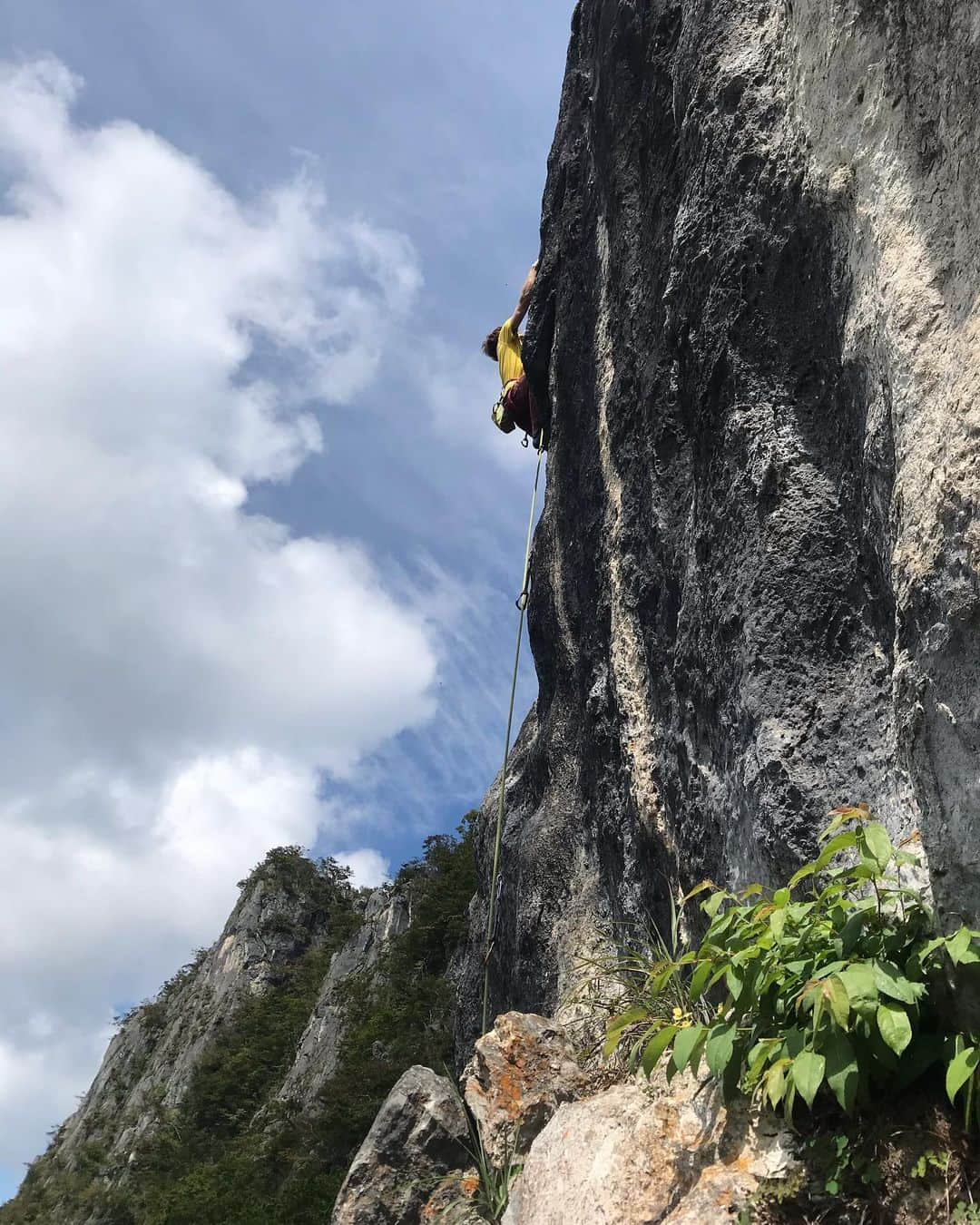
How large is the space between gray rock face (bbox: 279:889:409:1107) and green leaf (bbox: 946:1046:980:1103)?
51.7 ft

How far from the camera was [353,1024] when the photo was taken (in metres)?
17.8

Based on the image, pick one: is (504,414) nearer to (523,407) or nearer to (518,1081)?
(523,407)

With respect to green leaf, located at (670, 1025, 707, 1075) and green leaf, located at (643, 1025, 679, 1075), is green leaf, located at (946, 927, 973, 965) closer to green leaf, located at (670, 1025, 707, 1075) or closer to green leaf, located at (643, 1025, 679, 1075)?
green leaf, located at (670, 1025, 707, 1075)

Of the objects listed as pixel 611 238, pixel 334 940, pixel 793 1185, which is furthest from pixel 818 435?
pixel 334 940

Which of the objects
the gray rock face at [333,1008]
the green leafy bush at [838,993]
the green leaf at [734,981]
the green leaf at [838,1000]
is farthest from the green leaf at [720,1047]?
the gray rock face at [333,1008]

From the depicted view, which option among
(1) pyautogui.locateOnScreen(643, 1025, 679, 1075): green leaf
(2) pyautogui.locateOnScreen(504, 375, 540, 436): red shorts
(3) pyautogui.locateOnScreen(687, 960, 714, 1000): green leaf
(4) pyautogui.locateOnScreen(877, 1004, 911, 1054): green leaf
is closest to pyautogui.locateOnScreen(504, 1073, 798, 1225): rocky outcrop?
(1) pyautogui.locateOnScreen(643, 1025, 679, 1075): green leaf

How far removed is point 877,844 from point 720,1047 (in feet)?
2.94

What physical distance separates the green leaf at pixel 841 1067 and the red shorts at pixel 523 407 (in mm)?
9088

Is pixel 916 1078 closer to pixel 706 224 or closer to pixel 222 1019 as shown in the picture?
pixel 706 224

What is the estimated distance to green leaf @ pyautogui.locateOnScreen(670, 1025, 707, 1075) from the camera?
3.61 metres

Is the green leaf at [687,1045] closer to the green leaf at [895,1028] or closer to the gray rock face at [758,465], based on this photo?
the green leaf at [895,1028]

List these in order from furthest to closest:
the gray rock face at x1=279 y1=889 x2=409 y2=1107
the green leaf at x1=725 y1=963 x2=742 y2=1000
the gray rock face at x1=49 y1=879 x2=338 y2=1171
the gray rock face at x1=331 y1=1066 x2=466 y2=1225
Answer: the gray rock face at x1=49 y1=879 x2=338 y2=1171 < the gray rock face at x1=279 y1=889 x2=409 y2=1107 < the gray rock face at x1=331 y1=1066 x2=466 y2=1225 < the green leaf at x1=725 y1=963 x2=742 y2=1000

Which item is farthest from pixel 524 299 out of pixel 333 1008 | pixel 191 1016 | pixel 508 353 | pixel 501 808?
pixel 191 1016

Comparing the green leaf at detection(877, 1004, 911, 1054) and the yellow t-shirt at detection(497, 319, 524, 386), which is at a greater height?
the yellow t-shirt at detection(497, 319, 524, 386)
